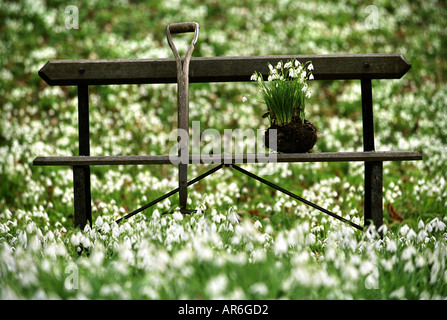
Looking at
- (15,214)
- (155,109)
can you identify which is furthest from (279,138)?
(155,109)

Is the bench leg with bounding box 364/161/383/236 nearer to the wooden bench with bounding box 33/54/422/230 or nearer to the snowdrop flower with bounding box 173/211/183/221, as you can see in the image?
the wooden bench with bounding box 33/54/422/230

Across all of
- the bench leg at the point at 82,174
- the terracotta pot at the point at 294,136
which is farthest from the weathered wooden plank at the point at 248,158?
the bench leg at the point at 82,174

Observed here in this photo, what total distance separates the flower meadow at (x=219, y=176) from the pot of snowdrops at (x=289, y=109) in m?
0.20

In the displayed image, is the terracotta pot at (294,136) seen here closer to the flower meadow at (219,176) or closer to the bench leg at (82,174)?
the flower meadow at (219,176)

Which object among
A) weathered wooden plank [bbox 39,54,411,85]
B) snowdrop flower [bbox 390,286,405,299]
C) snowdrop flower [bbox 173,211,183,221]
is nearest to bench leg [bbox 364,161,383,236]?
weathered wooden plank [bbox 39,54,411,85]

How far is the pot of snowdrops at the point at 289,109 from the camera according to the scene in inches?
132

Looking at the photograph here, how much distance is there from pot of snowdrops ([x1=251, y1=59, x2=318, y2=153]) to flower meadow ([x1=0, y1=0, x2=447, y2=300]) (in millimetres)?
198

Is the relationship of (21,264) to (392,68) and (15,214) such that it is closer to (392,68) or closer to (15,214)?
(15,214)

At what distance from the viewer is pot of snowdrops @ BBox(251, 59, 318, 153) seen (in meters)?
3.35

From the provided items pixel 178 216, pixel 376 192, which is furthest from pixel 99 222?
pixel 376 192

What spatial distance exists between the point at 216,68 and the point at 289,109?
76cm

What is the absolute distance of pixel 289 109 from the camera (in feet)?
11.1

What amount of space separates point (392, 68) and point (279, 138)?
3.89ft

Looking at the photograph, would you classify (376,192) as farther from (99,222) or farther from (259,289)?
(99,222)
